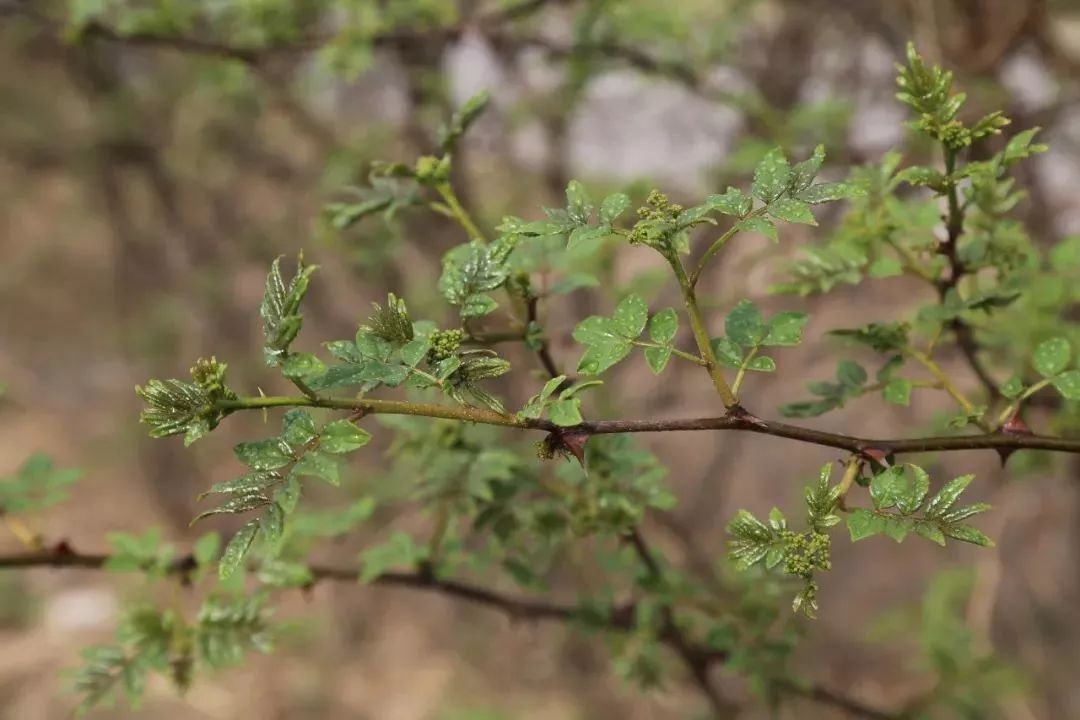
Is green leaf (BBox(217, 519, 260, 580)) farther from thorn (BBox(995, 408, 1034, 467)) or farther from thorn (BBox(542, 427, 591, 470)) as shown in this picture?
thorn (BBox(995, 408, 1034, 467))

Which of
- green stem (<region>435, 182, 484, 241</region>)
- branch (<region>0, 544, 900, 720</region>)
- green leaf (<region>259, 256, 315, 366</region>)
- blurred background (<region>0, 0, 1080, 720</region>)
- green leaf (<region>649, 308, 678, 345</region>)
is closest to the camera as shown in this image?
green leaf (<region>259, 256, 315, 366</region>)

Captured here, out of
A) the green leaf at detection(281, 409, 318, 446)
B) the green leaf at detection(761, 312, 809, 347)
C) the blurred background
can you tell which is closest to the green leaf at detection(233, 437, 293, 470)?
the green leaf at detection(281, 409, 318, 446)

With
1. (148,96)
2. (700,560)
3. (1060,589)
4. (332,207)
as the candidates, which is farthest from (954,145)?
(148,96)

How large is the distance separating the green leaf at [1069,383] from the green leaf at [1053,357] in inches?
0.6

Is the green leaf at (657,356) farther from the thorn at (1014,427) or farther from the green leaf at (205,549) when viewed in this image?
the green leaf at (205,549)

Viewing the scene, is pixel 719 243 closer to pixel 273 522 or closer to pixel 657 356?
pixel 657 356

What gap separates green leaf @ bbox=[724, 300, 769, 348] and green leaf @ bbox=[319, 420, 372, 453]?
0.30 meters

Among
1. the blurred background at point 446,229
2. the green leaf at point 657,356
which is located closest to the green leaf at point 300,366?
the green leaf at point 657,356

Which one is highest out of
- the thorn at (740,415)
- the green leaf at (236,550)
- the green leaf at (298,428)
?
the thorn at (740,415)

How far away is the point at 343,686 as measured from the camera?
11.2 ft

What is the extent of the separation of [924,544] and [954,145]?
2.69 m

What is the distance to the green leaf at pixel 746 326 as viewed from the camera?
669 millimetres

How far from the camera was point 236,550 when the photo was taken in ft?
1.80

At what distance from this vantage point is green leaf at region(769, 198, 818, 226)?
562 millimetres
